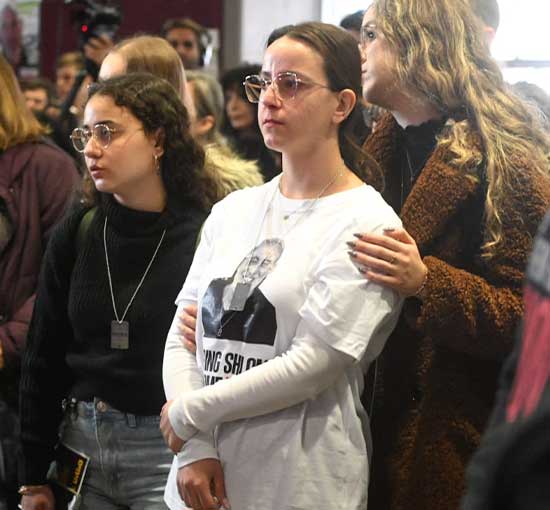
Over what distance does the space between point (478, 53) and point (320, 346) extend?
0.72m

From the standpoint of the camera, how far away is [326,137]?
1833mm

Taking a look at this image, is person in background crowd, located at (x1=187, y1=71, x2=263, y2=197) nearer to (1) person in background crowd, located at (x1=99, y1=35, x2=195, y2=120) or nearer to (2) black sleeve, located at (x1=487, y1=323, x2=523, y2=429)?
(1) person in background crowd, located at (x1=99, y1=35, x2=195, y2=120)

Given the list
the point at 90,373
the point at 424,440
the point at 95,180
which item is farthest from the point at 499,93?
the point at 90,373

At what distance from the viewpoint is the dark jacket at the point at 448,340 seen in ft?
6.05

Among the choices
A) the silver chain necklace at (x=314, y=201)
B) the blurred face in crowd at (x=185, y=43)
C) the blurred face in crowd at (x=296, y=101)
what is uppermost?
the blurred face in crowd at (x=296, y=101)

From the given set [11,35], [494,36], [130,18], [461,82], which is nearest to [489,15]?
[494,36]

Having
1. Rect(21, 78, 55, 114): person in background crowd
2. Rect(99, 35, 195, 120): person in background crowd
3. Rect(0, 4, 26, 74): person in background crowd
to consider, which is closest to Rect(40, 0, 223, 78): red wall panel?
Rect(0, 4, 26, 74): person in background crowd

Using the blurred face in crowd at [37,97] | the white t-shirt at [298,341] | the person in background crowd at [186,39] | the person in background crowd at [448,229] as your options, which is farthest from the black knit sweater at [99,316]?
the blurred face in crowd at [37,97]

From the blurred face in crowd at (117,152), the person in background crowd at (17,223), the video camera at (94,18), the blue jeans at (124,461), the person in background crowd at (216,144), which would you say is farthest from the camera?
the video camera at (94,18)

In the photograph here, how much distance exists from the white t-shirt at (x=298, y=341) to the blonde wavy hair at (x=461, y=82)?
0.28 m

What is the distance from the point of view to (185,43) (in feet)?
16.0

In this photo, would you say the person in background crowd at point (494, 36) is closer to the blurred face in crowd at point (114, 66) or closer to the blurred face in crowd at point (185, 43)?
the blurred face in crowd at point (114, 66)

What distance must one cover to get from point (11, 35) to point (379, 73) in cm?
546

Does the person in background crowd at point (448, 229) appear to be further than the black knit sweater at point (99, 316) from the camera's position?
No
